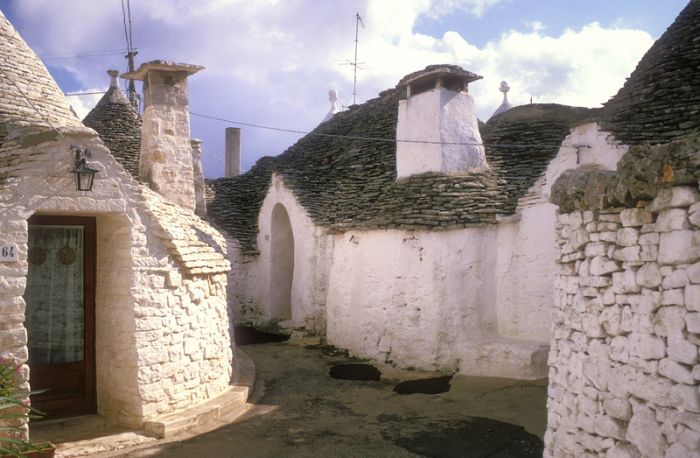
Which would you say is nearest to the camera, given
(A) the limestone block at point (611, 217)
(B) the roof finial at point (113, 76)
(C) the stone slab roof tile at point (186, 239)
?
(A) the limestone block at point (611, 217)

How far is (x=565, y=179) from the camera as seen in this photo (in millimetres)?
4590

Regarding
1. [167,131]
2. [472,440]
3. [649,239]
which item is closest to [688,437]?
[649,239]

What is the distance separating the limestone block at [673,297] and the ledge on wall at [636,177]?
0.55m

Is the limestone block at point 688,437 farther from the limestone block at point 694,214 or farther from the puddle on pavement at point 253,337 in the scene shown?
the puddle on pavement at point 253,337

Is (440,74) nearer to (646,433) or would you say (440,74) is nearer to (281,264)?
(281,264)

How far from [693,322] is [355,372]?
8036mm

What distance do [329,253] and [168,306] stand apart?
691cm

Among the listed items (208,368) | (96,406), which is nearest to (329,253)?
(208,368)

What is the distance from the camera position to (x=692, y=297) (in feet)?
9.94

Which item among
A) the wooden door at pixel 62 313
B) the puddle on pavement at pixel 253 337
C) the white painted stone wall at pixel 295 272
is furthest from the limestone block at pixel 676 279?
the puddle on pavement at pixel 253 337

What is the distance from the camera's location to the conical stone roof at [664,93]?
29.1 feet

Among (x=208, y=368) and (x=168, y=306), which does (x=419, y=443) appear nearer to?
(x=208, y=368)

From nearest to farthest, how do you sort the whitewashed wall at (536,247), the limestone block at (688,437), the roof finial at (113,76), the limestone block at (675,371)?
the limestone block at (688,437), the limestone block at (675,371), the whitewashed wall at (536,247), the roof finial at (113,76)

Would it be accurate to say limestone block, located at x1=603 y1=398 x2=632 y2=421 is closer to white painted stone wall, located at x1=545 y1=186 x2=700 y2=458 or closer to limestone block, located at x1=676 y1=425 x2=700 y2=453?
white painted stone wall, located at x1=545 y1=186 x2=700 y2=458
